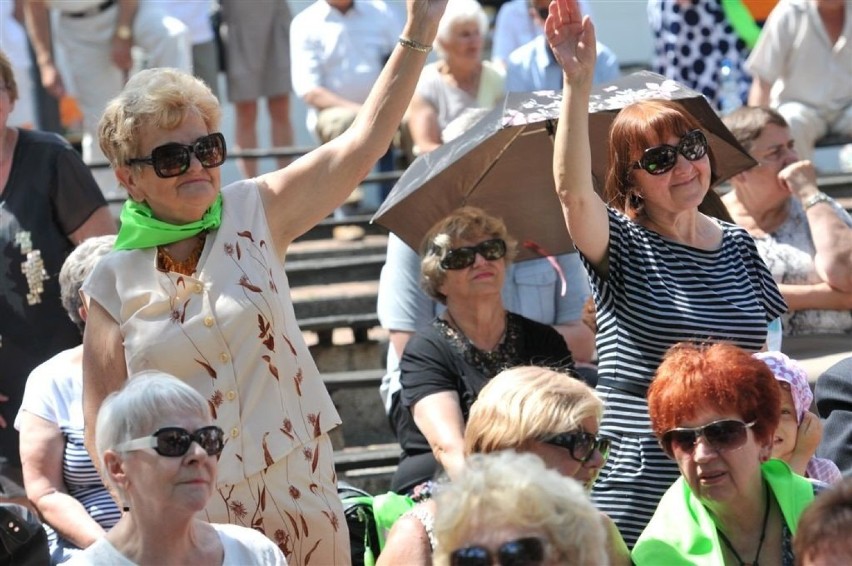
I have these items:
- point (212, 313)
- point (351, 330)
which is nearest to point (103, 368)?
point (212, 313)

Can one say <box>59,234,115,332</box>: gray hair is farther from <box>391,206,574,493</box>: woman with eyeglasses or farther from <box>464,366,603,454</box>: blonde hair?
<box>464,366,603,454</box>: blonde hair

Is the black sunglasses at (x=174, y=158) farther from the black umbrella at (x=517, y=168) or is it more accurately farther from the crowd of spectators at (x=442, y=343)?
the black umbrella at (x=517, y=168)

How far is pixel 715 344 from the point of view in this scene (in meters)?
4.00

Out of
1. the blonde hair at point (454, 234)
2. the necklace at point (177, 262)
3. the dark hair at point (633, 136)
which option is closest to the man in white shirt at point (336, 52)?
the blonde hair at point (454, 234)

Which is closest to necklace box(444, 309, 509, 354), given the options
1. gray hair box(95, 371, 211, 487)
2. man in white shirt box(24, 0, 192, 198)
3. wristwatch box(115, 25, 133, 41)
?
gray hair box(95, 371, 211, 487)

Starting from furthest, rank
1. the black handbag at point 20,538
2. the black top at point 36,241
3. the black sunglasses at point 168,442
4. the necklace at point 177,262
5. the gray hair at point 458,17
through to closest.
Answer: the gray hair at point 458,17 < the black top at point 36,241 < the black handbag at point 20,538 < the necklace at point 177,262 < the black sunglasses at point 168,442

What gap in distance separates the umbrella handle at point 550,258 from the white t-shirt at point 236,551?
231cm

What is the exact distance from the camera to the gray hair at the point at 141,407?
3523 mm

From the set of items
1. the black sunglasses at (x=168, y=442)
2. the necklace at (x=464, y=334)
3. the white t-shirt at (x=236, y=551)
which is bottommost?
the necklace at (x=464, y=334)

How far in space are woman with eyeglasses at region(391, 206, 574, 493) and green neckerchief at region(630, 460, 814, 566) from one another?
132cm

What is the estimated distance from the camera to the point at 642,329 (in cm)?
435

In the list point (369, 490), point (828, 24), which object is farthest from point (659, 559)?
point (828, 24)

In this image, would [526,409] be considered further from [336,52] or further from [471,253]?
→ [336,52]

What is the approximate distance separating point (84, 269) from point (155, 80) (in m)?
1.39
